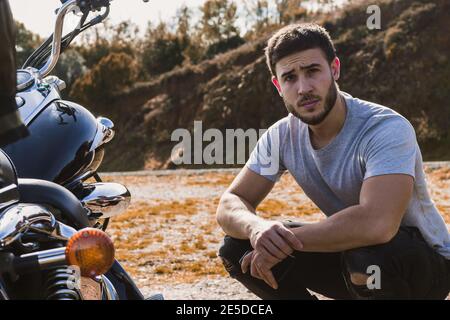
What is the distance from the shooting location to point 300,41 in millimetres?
2383

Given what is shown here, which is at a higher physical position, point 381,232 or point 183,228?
point 381,232

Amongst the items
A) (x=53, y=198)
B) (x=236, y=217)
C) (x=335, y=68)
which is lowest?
(x=236, y=217)

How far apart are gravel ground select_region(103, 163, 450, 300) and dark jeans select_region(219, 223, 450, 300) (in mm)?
1204

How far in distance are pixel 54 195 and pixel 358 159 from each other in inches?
42.9

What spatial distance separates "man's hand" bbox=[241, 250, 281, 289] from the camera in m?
2.18

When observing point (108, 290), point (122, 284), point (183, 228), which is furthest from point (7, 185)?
point (183, 228)

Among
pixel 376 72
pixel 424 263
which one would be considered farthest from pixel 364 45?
pixel 424 263

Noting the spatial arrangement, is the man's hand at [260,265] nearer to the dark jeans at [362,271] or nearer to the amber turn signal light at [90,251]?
the dark jeans at [362,271]

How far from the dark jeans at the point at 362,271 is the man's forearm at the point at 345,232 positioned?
0.04 m

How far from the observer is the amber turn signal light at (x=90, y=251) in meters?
1.31

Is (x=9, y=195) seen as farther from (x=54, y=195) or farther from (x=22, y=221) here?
(x=54, y=195)

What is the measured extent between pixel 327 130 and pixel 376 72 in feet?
68.1

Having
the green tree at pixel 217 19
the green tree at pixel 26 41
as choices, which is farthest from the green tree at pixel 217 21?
the green tree at pixel 26 41

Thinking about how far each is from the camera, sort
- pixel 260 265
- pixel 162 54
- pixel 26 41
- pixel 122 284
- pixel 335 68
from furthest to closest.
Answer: pixel 26 41 → pixel 162 54 → pixel 335 68 → pixel 260 265 → pixel 122 284
